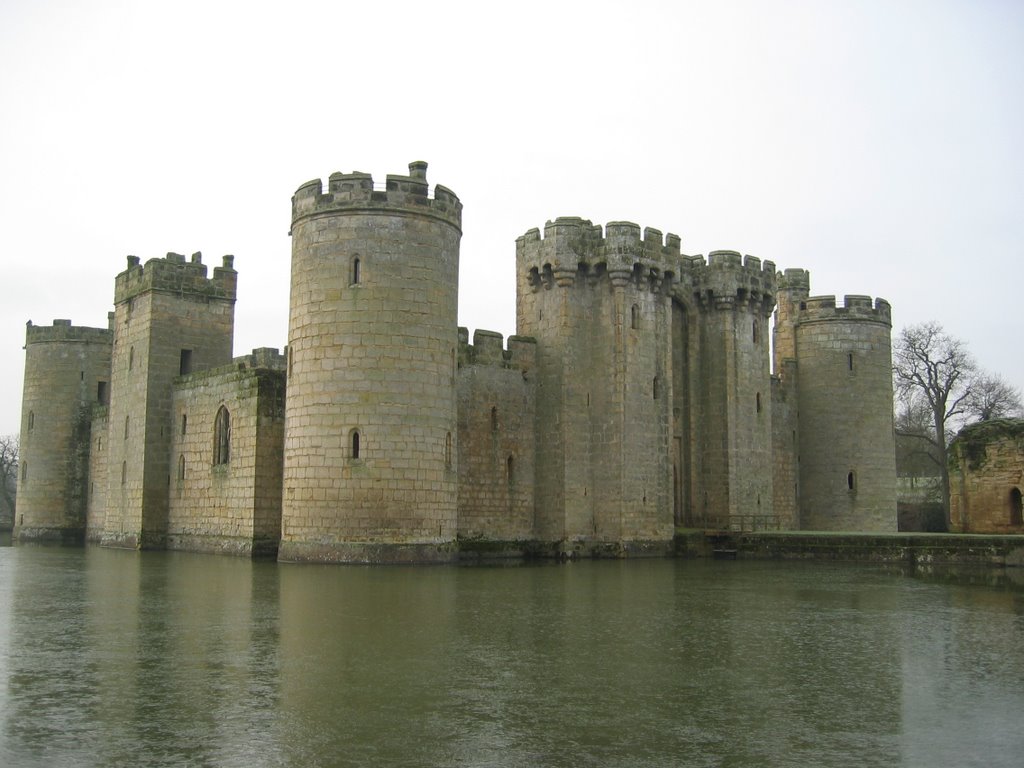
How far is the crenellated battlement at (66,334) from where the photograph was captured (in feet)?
132

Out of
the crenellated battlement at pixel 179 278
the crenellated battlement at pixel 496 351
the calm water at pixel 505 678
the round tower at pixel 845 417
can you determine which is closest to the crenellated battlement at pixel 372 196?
the crenellated battlement at pixel 496 351

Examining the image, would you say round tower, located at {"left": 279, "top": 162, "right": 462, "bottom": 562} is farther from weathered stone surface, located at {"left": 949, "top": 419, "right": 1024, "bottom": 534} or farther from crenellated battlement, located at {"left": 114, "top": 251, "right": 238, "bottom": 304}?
weathered stone surface, located at {"left": 949, "top": 419, "right": 1024, "bottom": 534}

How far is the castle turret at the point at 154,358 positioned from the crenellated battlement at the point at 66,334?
694 cm

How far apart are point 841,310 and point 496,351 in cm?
1495

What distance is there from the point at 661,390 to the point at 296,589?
51.0 ft

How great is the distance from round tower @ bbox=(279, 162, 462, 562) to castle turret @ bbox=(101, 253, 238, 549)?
8.77m

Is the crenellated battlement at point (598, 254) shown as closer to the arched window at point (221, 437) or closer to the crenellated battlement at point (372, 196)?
the crenellated battlement at point (372, 196)

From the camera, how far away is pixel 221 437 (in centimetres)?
2991

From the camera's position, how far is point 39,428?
40.1m

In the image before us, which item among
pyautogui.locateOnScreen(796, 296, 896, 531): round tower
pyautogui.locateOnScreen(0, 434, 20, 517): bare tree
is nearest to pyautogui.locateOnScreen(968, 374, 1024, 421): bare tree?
pyautogui.locateOnScreen(796, 296, 896, 531): round tower

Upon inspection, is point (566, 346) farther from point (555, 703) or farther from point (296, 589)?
point (555, 703)

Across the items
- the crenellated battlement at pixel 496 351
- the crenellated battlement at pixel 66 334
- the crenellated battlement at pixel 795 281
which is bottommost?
the crenellated battlement at pixel 496 351

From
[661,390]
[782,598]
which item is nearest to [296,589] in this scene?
[782,598]

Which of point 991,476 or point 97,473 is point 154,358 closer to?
point 97,473
